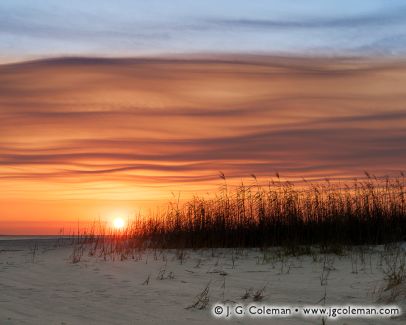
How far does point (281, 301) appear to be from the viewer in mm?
6383

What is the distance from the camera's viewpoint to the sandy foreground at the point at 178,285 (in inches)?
222

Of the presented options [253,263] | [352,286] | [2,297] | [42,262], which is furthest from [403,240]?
[2,297]

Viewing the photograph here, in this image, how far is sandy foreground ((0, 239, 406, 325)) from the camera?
5.63 metres

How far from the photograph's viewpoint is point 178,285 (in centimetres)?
768

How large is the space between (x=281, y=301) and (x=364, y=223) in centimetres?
735

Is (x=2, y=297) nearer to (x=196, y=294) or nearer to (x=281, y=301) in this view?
(x=196, y=294)

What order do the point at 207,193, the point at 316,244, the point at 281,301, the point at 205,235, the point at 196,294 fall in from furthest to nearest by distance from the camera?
the point at 207,193 < the point at 205,235 < the point at 316,244 < the point at 196,294 < the point at 281,301

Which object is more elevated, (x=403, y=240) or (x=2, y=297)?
(x=403, y=240)
